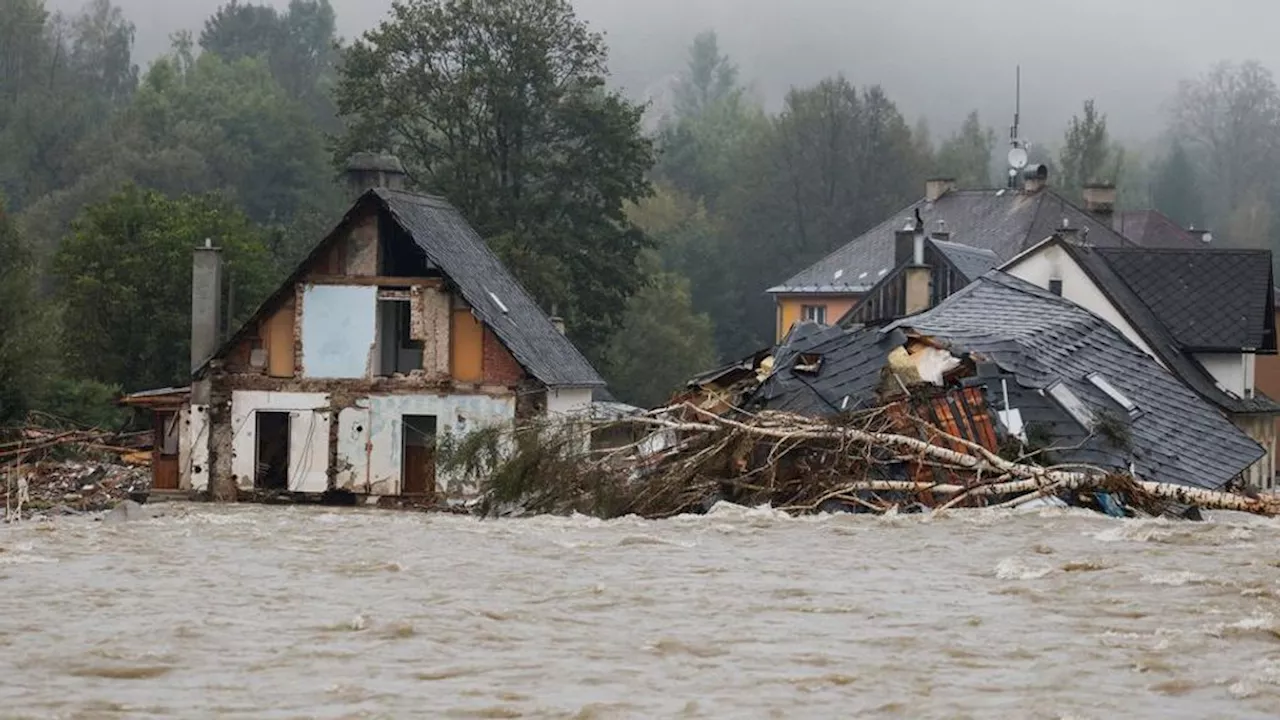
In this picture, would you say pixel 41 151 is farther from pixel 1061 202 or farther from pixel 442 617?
pixel 442 617

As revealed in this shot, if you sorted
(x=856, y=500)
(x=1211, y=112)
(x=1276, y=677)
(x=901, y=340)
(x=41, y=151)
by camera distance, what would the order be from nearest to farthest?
(x=1276, y=677) → (x=856, y=500) → (x=901, y=340) → (x=41, y=151) → (x=1211, y=112)

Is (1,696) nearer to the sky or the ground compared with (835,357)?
nearer to the ground

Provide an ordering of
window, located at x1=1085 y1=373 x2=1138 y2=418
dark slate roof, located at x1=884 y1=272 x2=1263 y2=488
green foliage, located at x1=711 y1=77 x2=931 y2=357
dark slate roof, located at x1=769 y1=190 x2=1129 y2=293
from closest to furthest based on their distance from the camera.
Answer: dark slate roof, located at x1=884 y1=272 x2=1263 y2=488 < window, located at x1=1085 y1=373 x2=1138 y2=418 < dark slate roof, located at x1=769 y1=190 x2=1129 y2=293 < green foliage, located at x1=711 y1=77 x2=931 y2=357

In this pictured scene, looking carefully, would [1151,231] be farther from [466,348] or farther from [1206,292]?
[466,348]

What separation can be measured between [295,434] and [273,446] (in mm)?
647

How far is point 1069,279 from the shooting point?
4147 cm

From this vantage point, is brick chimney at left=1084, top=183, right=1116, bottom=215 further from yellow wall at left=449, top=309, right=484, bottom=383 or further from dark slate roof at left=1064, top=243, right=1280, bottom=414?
yellow wall at left=449, top=309, right=484, bottom=383

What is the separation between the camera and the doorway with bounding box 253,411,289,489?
4000 cm

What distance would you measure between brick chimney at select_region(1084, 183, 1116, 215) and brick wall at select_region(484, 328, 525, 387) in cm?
2990

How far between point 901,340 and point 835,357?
2.69 ft

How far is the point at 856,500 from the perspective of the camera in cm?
2303

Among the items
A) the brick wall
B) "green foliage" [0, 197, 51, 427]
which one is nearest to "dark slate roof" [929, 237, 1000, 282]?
the brick wall

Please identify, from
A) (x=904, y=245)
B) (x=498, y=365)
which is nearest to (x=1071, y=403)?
(x=498, y=365)

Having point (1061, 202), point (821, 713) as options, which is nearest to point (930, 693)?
point (821, 713)
